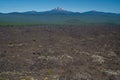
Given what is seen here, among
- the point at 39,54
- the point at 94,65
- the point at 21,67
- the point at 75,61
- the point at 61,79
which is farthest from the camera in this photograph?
the point at 39,54

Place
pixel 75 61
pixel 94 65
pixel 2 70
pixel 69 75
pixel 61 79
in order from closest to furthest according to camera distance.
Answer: pixel 61 79 → pixel 69 75 → pixel 2 70 → pixel 94 65 → pixel 75 61

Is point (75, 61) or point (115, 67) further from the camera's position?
point (75, 61)

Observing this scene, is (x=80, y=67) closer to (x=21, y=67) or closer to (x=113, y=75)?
(x=113, y=75)

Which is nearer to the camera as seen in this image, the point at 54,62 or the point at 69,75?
the point at 69,75

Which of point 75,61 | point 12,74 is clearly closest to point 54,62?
point 75,61

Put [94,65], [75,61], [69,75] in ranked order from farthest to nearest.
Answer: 1. [75,61]
2. [94,65]
3. [69,75]

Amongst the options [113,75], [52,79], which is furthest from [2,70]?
[113,75]

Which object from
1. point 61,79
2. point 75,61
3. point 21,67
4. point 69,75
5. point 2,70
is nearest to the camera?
point 61,79

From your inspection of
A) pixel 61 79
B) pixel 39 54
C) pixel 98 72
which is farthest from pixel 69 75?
pixel 39 54

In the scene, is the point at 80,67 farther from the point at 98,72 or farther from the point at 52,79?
the point at 52,79
